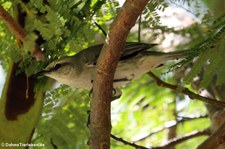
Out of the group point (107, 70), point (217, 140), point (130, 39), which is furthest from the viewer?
point (130, 39)

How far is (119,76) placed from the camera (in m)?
1.09

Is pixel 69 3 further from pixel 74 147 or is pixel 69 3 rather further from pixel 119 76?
pixel 74 147

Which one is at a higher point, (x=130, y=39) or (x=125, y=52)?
(x=125, y=52)

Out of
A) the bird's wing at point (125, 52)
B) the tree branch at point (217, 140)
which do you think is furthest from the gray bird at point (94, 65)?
the tree branch at point (217, 140)

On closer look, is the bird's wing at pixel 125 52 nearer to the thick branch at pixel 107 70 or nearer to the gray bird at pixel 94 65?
the gray bird at pixel 94 65

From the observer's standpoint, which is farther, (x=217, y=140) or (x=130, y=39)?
(x=130, y=39)

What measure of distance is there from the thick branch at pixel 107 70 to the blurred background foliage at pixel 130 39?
0.10 meters

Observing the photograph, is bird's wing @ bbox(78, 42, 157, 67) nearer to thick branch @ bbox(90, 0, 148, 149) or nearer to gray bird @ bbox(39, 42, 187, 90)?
gray bird @ bbox(39, 42, 187, 90)

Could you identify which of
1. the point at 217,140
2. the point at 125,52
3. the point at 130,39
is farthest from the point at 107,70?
the point at 130,39

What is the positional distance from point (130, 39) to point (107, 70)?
847 mm

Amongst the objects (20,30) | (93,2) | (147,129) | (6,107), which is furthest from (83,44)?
(147,129)

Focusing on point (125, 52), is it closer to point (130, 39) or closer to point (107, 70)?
point (107, 70)

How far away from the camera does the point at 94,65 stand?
43.0 inches

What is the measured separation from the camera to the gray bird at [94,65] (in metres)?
1.07
